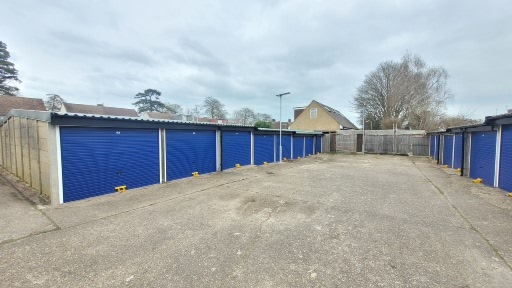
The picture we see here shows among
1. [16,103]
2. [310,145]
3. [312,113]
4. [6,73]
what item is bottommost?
[310,145]

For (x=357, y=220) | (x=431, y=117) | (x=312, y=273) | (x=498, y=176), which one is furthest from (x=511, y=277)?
(x=431, y=117)

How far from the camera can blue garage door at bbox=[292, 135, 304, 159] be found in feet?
60.5

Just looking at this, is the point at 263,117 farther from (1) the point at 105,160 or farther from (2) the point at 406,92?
(1) the point at 105,160

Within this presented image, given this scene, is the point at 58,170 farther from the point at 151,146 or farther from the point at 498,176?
the point at 498,176

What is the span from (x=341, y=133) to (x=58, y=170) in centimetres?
2387

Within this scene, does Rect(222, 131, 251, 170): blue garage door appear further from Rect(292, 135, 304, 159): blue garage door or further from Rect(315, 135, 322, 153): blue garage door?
Rect(315, 135, 322, 153): blue garage door

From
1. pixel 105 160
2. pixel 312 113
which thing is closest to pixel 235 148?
pixel 105 160

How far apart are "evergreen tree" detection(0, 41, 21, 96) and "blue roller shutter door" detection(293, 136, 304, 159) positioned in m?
42.1

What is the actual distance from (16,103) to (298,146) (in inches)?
1173

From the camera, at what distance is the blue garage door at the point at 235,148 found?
38.8 ft

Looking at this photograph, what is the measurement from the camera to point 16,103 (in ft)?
75.5

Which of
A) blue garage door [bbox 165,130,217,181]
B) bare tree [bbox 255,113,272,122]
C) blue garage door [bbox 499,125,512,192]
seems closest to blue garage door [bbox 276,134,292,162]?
blue garage door [bbox 165,130,217,181]

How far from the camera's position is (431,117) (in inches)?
974

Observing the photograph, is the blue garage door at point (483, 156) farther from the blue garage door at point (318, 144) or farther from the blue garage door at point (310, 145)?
the blue garage door at point (318, 144)
